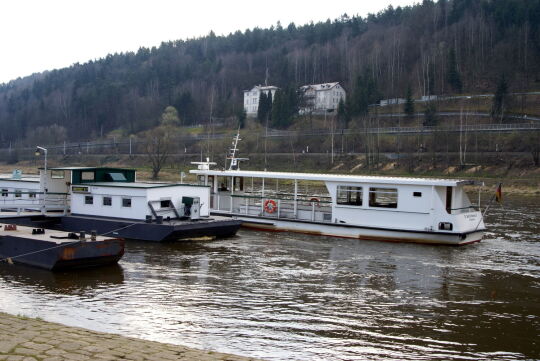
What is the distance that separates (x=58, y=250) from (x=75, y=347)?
34.8 feet

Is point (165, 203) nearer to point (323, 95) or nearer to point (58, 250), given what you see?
point (58, 250)

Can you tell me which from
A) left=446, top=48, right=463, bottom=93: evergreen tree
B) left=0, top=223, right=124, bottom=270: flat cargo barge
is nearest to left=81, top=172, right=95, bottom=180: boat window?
left=0, top=223, right=124, bottom=270: flat cargo barge

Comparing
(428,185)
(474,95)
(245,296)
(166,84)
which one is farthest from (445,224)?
(166,84)

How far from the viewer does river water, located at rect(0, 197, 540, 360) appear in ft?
44.4

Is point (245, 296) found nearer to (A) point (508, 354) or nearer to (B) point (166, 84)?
(A) point (508, 354)

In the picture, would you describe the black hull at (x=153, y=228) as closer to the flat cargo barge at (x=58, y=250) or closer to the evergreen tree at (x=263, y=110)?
the flat cargo barge at (x=58, y=250)

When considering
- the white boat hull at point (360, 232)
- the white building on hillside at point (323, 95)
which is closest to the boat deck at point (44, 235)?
the white boat hull at point (360, 232)

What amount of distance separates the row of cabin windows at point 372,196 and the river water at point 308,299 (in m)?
3.31

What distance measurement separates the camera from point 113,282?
19.5 m

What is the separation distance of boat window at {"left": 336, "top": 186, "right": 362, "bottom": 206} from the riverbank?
823 inches

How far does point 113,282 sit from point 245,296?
496 centimetres

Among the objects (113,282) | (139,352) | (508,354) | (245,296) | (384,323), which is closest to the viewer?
(139,352)

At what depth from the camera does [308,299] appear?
17656 millimetres

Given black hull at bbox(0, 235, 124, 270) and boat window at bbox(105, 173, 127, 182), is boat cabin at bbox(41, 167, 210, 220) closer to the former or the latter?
boat window at bbox(105, 173, 127, 182)
